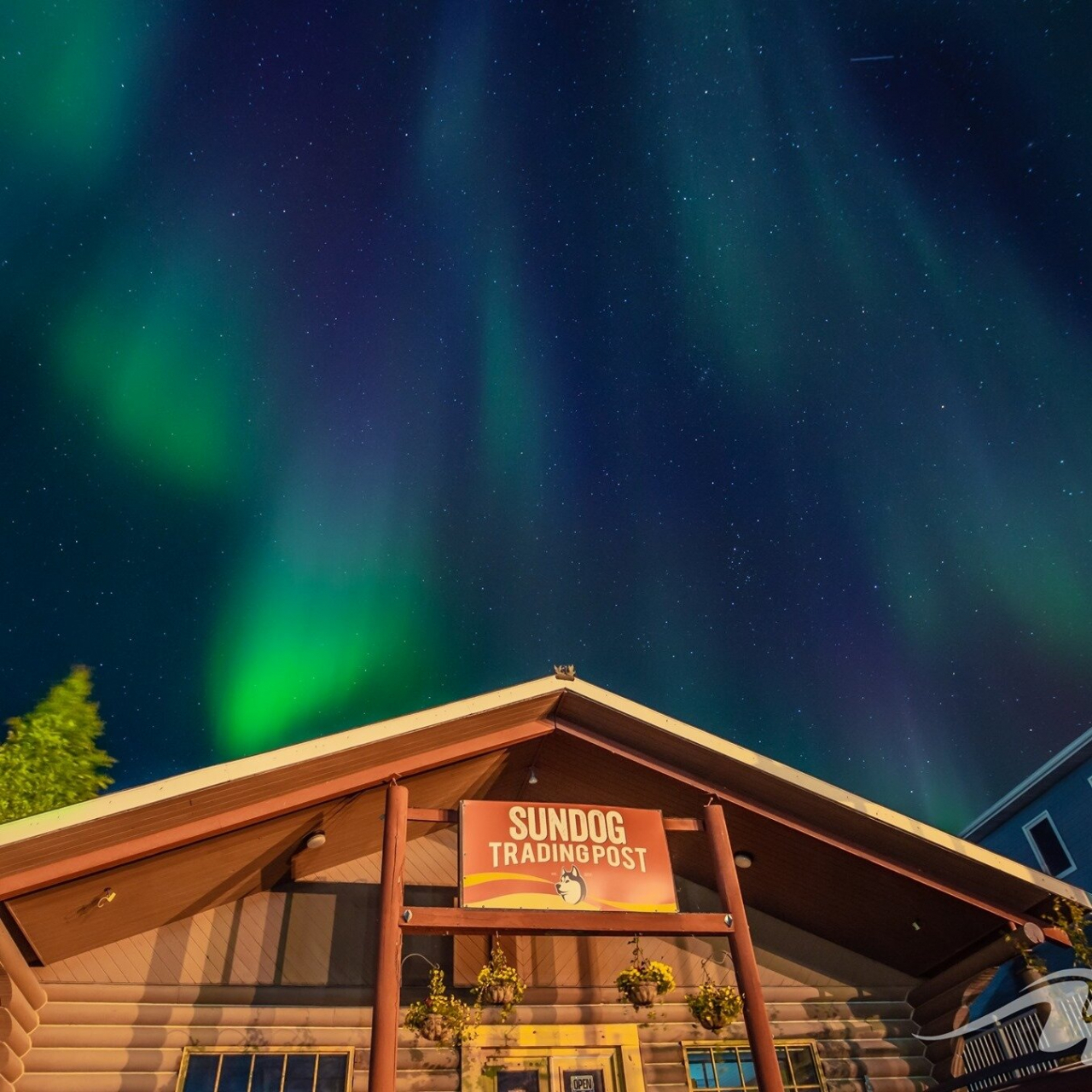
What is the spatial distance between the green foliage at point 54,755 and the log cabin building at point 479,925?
20559 millimetres

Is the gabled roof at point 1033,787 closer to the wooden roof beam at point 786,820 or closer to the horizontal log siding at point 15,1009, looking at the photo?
the wooden roof beam at point 786,820

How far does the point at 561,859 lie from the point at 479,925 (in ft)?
4.67

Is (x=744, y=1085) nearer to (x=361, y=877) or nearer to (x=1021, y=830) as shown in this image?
(x=361, y=877)

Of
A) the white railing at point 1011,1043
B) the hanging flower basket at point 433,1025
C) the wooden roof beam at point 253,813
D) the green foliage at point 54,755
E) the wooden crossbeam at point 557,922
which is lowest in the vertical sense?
the white railing at point 1011,1043

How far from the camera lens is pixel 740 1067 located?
13930mm

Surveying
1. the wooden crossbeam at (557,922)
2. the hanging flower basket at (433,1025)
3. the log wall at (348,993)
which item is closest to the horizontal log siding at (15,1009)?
the log wall at (348,993)

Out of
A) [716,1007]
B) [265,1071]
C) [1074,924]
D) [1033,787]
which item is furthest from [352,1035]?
[1033,787]

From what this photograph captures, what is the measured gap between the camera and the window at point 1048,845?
23.6 metres

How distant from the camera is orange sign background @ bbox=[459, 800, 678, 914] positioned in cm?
1129

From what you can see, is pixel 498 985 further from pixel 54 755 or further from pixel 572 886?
pixel 54 755

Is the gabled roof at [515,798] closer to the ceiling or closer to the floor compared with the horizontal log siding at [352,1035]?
closer to the ceiling

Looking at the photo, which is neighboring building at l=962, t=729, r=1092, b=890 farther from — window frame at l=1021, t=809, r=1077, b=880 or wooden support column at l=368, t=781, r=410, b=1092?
wooden support column at l=368, t=781, r=410, b=1092

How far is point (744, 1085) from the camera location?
13750 mm

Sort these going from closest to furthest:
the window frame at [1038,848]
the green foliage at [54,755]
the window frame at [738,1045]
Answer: the window frame at [738,1045] < the window frame at [1038,848] < the green foliage at [54,755]
